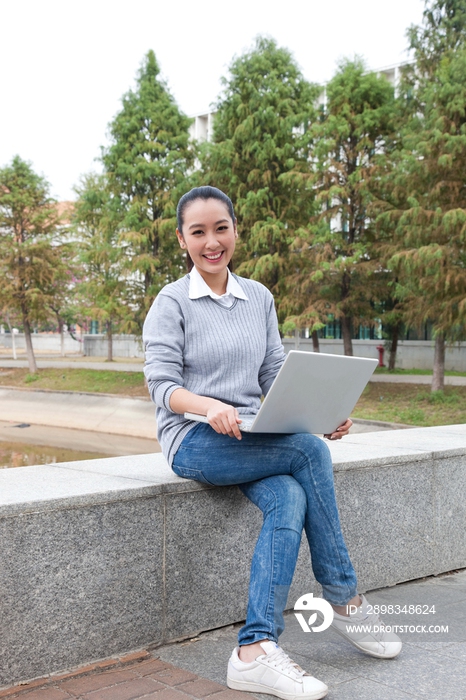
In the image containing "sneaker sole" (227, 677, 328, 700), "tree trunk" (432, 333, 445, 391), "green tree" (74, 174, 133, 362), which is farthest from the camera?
"green tree" (74, 174, 133, 362)

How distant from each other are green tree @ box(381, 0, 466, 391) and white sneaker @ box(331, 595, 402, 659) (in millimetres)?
15544

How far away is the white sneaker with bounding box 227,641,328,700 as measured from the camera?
2.61 metres

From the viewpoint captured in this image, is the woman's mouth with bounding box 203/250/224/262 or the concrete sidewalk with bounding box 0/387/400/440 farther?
the concrete sidewalk with bounding box 0/387/400/440

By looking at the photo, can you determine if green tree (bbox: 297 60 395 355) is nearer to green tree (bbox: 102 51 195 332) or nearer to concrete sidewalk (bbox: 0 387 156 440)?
green tree (bbox: 102 51 195 332)

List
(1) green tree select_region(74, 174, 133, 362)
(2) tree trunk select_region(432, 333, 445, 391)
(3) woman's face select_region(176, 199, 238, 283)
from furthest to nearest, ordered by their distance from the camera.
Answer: (1) green tree select_region(74, 174, 133, 362), (2) tree trunk select_region(432, 333, 445, 391), (3) woman's face select_region(176, 199, 238, 283)

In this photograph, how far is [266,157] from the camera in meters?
22.7

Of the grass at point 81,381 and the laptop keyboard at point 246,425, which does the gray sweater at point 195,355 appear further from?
the grass at point 81,381

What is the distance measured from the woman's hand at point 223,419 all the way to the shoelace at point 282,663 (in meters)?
0.77

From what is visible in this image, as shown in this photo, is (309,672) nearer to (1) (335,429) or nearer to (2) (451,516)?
(1) (335,429)

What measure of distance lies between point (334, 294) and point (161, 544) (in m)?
20.2

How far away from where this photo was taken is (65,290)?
104 feet

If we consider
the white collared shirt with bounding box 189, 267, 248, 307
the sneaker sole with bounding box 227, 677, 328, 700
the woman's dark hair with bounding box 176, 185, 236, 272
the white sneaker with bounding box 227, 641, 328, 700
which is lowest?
the sneaker sole with bounding box 227, 677, 328, 700

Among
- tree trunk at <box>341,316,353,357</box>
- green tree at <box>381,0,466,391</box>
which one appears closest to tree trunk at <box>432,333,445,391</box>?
green tree at <box>381,0,466,391</box>

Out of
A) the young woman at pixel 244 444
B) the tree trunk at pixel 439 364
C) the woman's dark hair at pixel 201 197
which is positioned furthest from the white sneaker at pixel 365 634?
the tree trunk at pixel 439 364
